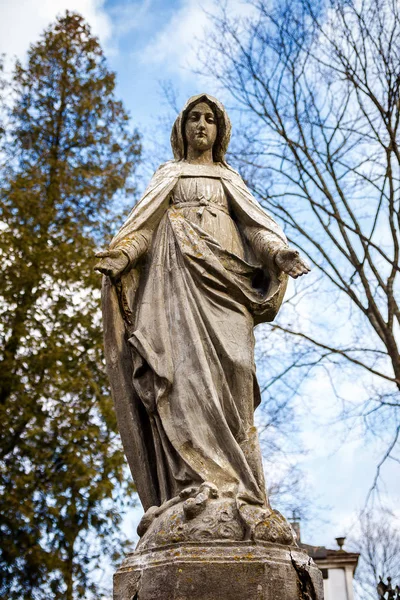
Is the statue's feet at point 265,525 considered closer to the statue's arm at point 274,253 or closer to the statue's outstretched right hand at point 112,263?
the statue's arm at point 274,253

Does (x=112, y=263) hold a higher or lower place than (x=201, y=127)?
lower

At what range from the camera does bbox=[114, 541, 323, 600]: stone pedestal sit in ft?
13.4

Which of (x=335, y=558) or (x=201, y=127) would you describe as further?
(x=335, y=558)

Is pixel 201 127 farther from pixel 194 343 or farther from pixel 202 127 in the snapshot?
pixel 194 343

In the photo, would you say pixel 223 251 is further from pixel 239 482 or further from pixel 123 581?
pixel 123 581

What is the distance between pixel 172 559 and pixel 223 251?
7.08 feet

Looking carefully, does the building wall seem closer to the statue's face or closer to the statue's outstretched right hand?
the statue's face

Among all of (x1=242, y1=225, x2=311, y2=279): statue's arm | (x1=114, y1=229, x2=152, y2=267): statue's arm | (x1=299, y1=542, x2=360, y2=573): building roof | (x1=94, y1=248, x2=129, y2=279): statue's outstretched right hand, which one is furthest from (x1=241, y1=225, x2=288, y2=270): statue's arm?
(x1=299, y1=542, x2=360, y2=573): building roof

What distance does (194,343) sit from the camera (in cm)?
504

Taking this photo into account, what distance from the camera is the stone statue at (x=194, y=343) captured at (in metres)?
4.53

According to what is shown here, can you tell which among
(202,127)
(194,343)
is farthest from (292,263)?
(202,127)

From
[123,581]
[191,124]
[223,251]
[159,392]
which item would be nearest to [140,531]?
[123,581]

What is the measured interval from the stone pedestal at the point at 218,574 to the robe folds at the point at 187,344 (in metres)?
0.38

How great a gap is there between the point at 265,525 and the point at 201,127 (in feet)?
10.2
